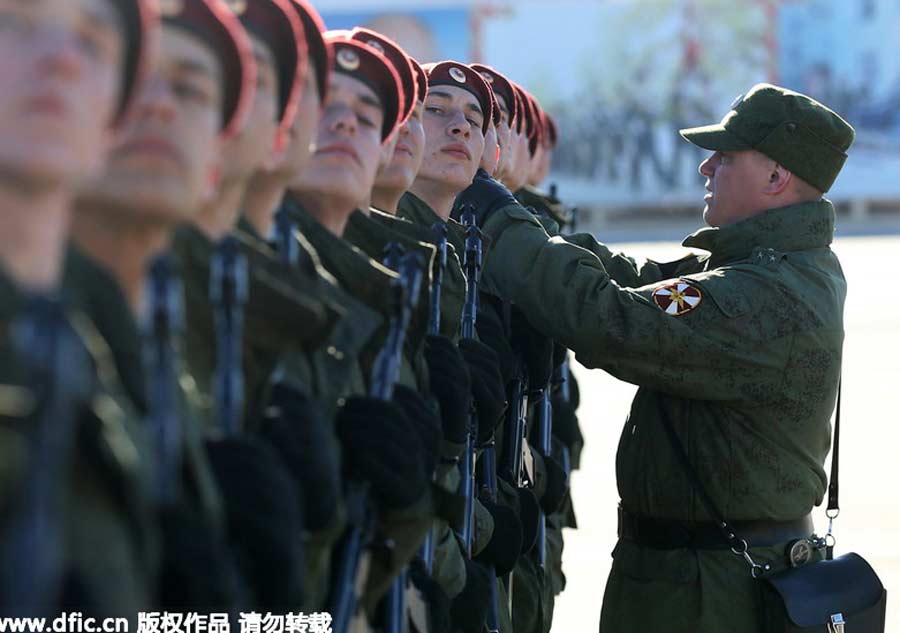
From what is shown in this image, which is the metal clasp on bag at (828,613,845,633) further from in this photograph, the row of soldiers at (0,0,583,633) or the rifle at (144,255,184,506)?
the rifle at (144,255,184,506)

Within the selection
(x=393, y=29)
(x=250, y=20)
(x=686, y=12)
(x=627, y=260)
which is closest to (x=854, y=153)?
(x=686, y=12)

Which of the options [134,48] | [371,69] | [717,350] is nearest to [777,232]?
[717,350]

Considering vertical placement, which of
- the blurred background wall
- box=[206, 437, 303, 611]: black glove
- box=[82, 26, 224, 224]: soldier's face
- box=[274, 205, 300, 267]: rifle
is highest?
the blurred background wall

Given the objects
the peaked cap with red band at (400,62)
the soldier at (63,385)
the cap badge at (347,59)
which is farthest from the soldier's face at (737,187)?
the soldier at (63,385)

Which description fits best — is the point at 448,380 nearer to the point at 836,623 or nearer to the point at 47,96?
the point at 836,623

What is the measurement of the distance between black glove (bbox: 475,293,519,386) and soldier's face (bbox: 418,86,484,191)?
50 cm

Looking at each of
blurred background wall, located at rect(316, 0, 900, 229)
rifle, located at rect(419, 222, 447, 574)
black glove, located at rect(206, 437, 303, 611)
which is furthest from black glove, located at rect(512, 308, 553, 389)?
blurred background wall, located at rect(316, 0, 900, 229)

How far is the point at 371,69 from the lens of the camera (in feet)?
11.1

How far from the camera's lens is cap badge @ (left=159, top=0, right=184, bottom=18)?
2277 mm

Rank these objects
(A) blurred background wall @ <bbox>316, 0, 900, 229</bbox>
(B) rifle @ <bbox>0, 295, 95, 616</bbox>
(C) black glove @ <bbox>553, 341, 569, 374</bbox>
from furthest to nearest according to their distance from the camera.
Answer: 1. (A) blurred background wall @ <bbox>316, 0, 900, 229</bbox>
2. (C) black glove @ <bbox>553, 341, 569, 374</bbox>
3. (B) rifle @ <bbox>0, 295, 95, 616</bbox>

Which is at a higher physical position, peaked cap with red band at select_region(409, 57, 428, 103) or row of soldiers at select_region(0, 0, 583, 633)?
peaked cap with red band at select_region(409, 57, 428, 103)

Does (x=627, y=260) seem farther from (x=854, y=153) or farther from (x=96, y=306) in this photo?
(x=854, y=153)

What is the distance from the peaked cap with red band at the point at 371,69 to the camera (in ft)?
11.0

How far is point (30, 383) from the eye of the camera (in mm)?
1755
